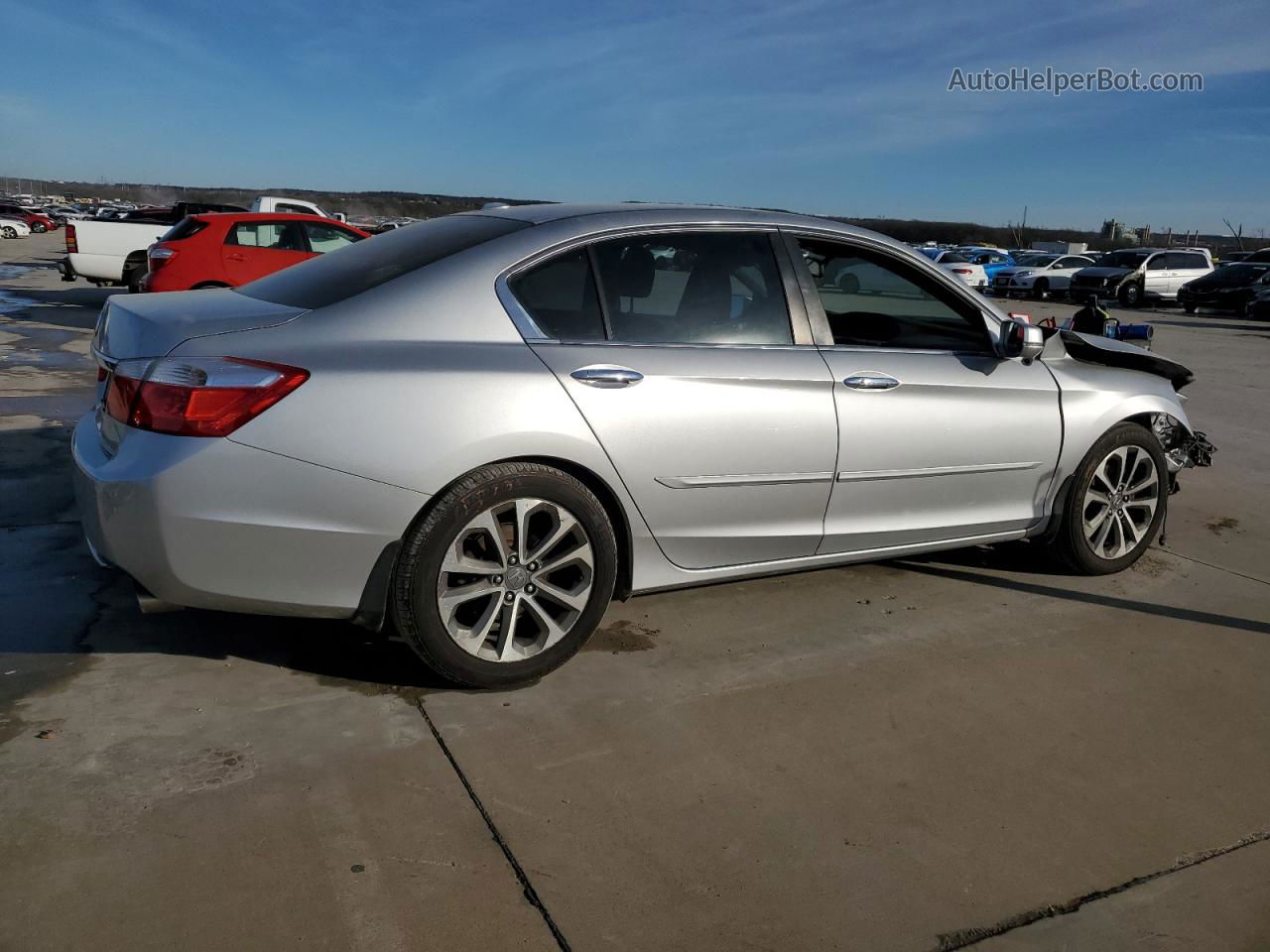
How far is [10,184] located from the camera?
7219 inches

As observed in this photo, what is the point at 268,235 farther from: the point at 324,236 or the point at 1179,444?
the point at 1179,444

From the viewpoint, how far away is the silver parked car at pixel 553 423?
296 cm

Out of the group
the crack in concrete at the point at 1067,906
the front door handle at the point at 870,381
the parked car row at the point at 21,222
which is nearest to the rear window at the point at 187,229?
the front door handle at the point at 870,381

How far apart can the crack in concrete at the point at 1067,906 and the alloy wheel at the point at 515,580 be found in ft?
5.12

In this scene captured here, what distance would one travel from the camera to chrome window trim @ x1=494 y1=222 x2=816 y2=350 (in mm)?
3350

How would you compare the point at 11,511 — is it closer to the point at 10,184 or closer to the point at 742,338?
the point at 742,338

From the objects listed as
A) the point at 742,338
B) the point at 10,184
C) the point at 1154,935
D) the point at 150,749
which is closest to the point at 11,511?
the point at 150,749

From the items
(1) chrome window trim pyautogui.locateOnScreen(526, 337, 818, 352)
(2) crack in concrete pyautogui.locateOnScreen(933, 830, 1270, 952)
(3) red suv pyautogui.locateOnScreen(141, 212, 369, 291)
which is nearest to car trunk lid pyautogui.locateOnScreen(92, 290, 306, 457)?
(1) chrome window trim pyautogui.locateOnScreen(526, 337, 818, 352)

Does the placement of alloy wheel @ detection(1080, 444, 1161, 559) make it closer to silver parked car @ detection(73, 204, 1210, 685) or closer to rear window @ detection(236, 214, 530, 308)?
silver parked car @ detection(73, 204, 1210, 685)

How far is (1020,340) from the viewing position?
4262 mm

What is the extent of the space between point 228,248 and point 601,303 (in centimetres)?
1047

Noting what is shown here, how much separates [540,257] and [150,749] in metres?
1.93

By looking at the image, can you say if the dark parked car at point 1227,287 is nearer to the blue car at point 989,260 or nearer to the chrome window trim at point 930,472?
the blue car at point 989,260

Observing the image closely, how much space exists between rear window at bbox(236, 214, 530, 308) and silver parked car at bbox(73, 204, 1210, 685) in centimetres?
2
